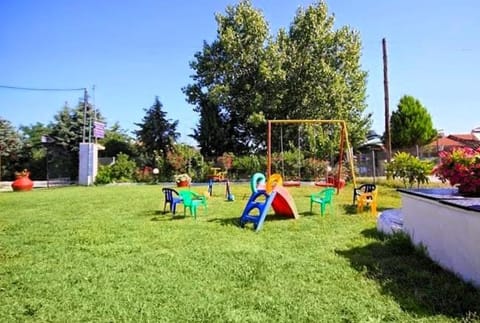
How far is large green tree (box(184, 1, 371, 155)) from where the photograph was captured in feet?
85.8

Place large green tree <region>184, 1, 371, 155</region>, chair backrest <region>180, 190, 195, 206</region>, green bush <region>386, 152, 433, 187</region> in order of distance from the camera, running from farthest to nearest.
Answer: large green tree <region>184, 1, 371, 155</region> < green bush <region>386, 152, 433, 187</region> < chair backrest <region>180, 190, 195, 206</region>

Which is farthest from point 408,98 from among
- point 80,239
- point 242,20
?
point 80,239

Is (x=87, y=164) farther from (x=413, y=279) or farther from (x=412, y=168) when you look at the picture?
(x=413, y=279)

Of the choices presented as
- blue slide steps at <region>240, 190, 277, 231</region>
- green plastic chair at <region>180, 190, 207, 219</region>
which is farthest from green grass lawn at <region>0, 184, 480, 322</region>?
green plastic chair at <region>180, 190, 207, 219</region>

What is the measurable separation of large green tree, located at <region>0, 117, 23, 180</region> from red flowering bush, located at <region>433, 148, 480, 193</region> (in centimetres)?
3280

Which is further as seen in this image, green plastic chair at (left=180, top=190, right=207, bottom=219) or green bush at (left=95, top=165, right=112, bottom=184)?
green bush at (left=95, top=165, right=112, bottom=184)

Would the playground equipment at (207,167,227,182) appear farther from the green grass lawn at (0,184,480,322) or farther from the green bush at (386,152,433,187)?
the green grass lawn at (0,184,480,322)

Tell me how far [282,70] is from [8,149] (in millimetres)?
22889

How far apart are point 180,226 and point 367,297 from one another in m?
4.76

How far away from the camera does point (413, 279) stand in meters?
4.29

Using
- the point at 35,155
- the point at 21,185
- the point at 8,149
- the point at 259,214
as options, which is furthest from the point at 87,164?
the point at 259,214

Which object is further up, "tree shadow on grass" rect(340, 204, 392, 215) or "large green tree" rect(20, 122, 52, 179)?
"large green tree" rect(20, 122, 52, 179)

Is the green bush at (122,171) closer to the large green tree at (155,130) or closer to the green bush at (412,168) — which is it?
the large green tree at (155,130)

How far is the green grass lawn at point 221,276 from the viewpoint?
3473 mm
